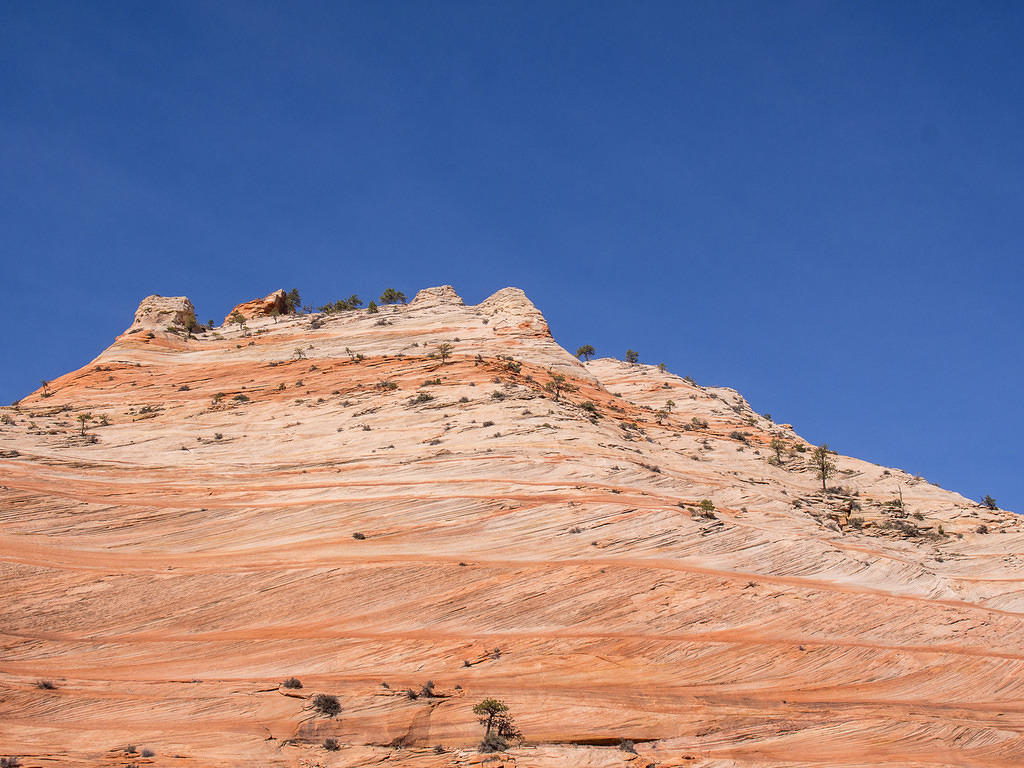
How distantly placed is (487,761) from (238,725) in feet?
22.5

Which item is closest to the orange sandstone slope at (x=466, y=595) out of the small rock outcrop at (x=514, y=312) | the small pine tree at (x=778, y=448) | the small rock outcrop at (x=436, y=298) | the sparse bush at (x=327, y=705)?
the sparse bush at (x=327, y=705)

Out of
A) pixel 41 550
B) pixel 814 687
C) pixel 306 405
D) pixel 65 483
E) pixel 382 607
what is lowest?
pixel 814 687

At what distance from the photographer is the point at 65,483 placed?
1319 inches

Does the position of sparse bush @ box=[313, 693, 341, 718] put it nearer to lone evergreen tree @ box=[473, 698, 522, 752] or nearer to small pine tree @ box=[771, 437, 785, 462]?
lone evergreen tree @ box=[473, 698, 522, 752]

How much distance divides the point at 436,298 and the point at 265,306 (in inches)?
605

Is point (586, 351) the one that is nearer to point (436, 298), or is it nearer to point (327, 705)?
point (436, 298)

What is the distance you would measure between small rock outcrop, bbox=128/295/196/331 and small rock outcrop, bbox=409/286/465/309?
53.6 feet

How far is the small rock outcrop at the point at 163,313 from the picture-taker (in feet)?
198

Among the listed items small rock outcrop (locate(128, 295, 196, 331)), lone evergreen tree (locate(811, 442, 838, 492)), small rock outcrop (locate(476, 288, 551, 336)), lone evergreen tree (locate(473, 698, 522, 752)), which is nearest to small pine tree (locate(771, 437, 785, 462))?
lone evergreen tree (locate(811, 442, 838, 492))

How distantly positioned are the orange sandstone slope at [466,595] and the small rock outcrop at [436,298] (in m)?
17.6

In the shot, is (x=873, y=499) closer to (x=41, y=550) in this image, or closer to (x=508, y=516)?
(x=508, y=516)

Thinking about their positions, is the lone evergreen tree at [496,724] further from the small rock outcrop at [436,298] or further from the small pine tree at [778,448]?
the small rock outcrop at [436,298]

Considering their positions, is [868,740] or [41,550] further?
[41,550]

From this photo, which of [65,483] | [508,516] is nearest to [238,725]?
[508,516]
